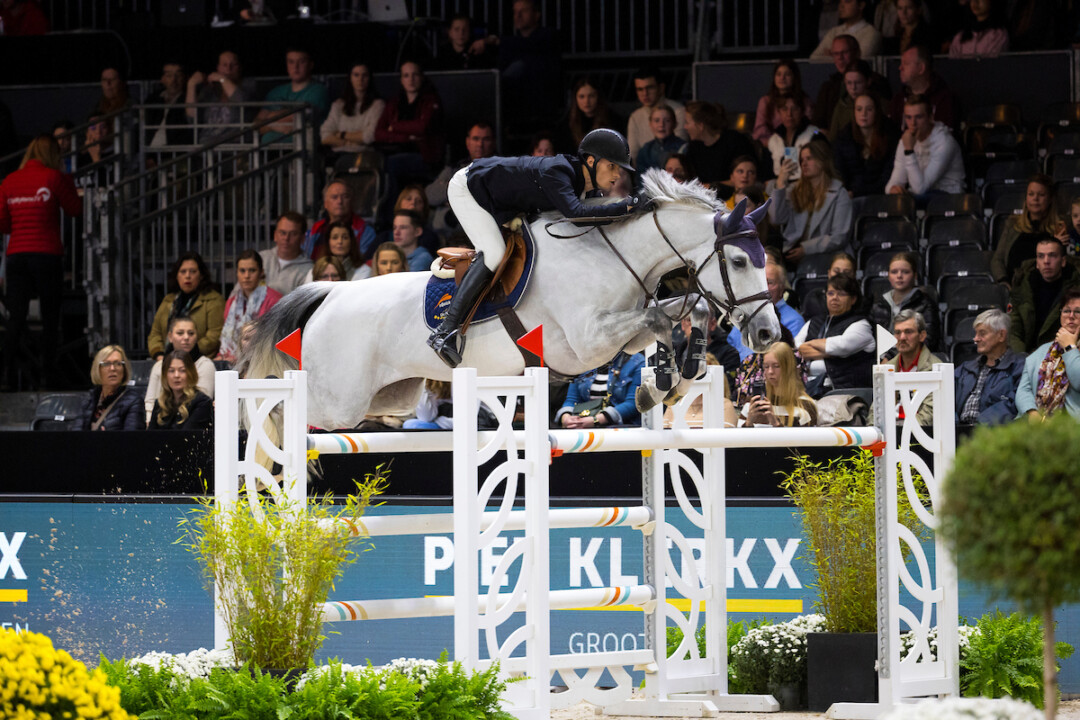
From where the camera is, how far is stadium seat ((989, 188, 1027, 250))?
841 cm

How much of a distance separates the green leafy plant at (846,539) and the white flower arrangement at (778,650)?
0.16 metres

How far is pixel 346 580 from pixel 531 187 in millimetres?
1862

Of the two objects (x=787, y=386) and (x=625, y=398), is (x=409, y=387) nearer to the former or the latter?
(x=625, y=398)

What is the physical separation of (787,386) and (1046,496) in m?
3.88

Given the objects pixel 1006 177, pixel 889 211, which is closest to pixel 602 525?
pixel 889 211

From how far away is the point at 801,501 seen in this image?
4.69 m

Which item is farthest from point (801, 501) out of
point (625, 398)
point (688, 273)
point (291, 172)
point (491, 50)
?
point (491, 50)

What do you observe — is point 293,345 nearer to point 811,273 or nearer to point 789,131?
point 811,273

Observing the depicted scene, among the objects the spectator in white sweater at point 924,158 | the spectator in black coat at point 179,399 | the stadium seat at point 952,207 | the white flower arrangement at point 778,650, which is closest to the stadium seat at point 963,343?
the stadium seat at point 952,207

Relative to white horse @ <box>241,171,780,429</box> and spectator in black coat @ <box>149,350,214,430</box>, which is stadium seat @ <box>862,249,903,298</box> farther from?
spectator in black coat @ <box>149,350,214,430</box>

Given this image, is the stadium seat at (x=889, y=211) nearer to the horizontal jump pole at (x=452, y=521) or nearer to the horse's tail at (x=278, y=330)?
the horse's tail at (x=278, y=330)

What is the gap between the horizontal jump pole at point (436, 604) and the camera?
4.00 meters

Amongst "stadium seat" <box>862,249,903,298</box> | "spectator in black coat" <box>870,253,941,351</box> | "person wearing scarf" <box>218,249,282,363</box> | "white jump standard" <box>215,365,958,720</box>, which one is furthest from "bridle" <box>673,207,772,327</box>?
"person wearing scarf" <box>218,249,282,363</box>

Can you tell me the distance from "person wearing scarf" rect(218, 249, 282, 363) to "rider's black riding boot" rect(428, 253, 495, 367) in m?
3.18
